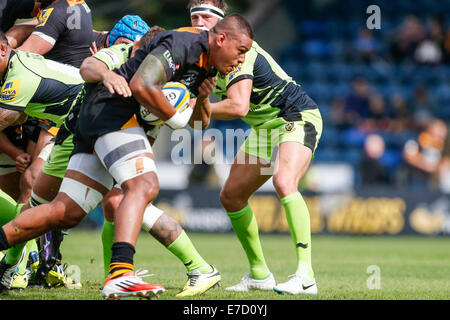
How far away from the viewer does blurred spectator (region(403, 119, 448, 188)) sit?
57.2 ft

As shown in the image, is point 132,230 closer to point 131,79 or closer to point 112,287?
point 112,287

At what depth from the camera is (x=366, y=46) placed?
20406mm

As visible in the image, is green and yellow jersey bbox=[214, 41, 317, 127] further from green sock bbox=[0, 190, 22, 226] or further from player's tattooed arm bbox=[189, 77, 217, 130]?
green sock bbox=[0, 190, 22, 226]

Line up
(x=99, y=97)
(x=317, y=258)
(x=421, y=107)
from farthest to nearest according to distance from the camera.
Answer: (x=421, y=107) < (x=317, y=258) < (x=99, y=97)

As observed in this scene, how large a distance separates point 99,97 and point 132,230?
103 centimetres

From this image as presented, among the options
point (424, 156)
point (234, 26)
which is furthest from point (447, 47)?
point (234, 26)

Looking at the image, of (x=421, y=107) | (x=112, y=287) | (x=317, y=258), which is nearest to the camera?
(x=112, y=287)

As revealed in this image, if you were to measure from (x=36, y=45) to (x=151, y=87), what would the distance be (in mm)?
2492

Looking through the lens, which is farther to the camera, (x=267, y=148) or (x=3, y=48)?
(x=267, y=148)

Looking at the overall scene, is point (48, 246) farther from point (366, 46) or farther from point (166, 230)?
point (366, 46)

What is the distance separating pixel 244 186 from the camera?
6902 millimetres

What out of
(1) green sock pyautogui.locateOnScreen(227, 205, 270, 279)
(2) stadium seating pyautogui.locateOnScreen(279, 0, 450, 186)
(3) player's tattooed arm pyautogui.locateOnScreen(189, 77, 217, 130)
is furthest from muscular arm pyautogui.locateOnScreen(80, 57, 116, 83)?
(2) stadium seating pyautogui.locateOnScreen(279, 0, 450, 186)

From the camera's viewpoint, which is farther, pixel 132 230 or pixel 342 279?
pixel 342 279

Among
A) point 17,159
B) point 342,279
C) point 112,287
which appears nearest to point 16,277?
point 17,159
